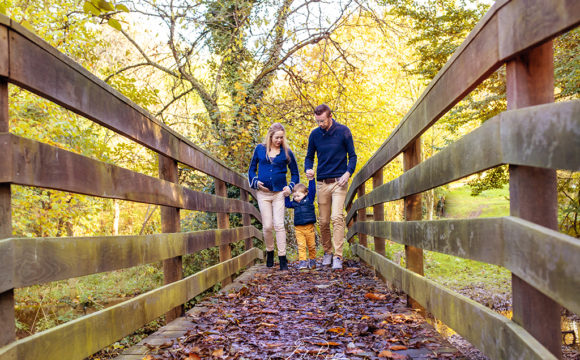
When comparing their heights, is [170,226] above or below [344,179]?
below

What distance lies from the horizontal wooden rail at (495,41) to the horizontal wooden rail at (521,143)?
0.76 ft

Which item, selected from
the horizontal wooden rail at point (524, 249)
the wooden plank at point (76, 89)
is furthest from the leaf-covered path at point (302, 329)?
the wooden plank at point (76, 89)

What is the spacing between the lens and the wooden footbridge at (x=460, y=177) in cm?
158

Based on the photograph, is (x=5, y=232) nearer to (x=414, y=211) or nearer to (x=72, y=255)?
Result: (x=72, y=255)

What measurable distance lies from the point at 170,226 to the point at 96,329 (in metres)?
1.70

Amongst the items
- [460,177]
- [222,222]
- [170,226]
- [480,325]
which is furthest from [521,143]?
[222,222]

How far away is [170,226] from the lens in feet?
13.5

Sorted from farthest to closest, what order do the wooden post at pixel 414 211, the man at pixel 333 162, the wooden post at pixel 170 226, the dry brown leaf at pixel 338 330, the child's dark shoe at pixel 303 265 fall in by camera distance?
the child's dark shoe at pixel 303 265
the man at pixel 333 162
the wooden post at pixel 170 226
the wooden post at pixel 414 211
the dry brown leaf at pixel 338 330

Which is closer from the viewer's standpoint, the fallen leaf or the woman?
the fallen leaf

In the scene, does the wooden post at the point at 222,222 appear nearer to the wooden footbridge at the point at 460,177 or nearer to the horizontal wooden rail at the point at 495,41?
the wooden footbridge at the point at 460,177

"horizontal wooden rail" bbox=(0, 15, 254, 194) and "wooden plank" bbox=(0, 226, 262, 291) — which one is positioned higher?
"horizontal wooden rail" bbox=(0, 15, 254, 194)

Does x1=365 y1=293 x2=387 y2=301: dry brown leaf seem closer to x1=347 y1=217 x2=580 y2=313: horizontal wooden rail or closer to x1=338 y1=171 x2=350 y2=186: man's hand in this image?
x1=347 y1=217 x2=580 y2=313: horizontal wooden rail

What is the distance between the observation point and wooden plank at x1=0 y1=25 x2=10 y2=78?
73.3 inches

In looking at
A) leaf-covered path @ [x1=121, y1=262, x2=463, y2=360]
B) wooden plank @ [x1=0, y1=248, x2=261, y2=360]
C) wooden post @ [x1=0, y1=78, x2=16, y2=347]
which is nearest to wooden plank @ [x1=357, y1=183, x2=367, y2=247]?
leaf-covered path @ [x1=121, y1=262, x2=463, y2=360]
